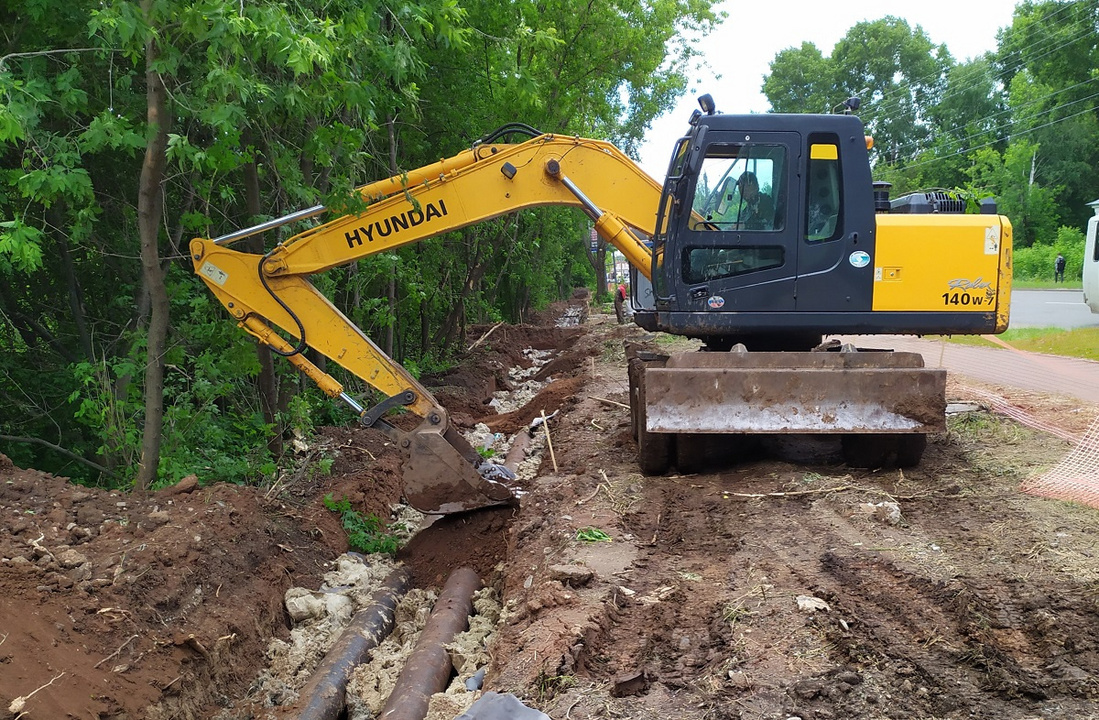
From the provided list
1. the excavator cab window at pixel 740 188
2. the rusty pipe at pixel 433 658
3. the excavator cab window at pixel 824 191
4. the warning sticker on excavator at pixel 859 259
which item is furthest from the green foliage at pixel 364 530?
the warning sticker on excavator at pixel 859 259

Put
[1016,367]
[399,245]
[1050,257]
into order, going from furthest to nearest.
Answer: [1050,257]
[1016,367]
[399,245]

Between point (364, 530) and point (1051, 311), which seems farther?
point (1051, 311)

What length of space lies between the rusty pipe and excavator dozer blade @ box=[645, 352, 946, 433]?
6.75 ft

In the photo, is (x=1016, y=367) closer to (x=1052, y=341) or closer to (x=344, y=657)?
(x=1052, y=341)

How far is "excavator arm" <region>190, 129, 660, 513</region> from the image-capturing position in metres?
7.07

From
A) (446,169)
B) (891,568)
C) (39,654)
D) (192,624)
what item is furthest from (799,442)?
(39,654)

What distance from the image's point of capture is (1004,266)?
7.24m

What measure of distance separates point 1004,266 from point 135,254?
8058 mm

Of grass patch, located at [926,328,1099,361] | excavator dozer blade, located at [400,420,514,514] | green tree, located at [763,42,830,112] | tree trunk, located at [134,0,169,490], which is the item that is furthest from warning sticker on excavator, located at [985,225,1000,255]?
green tree, located at [763,42,830,112]

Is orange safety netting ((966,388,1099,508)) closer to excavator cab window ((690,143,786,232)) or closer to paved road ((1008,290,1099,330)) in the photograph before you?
excavator cab window ((690,143,786,232))

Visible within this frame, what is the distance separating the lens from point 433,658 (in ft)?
16.4

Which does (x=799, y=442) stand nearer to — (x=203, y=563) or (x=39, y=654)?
(x=203, y=563)

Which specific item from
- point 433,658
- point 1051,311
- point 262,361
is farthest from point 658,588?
point 1051,311

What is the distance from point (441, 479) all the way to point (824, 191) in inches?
162
